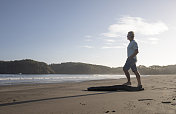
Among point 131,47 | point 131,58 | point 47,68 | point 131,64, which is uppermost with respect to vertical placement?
point 47,68

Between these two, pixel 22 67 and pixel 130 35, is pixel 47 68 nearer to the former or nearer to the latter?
pixel 22 67

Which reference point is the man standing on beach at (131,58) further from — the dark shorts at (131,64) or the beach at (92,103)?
the beach at (92,103)

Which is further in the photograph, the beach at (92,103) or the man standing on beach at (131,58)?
the man standing on beach at (131,58)

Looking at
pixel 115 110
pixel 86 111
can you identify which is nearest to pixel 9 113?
pixel 86 111

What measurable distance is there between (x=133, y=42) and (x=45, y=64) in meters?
93.4

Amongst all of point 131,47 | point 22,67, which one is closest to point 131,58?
point 131,47

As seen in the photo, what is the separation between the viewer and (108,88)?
589cm

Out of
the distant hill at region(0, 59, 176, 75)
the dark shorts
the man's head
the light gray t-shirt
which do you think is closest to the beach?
the dark shorts

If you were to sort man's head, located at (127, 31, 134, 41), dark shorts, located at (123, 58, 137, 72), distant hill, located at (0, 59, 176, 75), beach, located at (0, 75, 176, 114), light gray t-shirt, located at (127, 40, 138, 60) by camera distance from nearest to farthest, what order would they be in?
beach, located at (0, 75, 176, 114) → dark shorts, located at (123, 58, 137, 72) → light gray t-shirt, located at (127, 40, 138, 60) → man's head, located at (127, 31, 134, 41) → distant hill, located at (0, 59, 176, 75)

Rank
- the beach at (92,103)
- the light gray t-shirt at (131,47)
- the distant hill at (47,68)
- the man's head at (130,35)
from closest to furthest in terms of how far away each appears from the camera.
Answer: the beach at (92,103)
the light gray t-shirt at (131,47)
the man's head at (130,35)
the distant hill at (47,68)

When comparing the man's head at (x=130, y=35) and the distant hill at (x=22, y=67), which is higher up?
the distant hill at (x=22, y=67)

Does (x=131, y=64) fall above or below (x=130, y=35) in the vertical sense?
below

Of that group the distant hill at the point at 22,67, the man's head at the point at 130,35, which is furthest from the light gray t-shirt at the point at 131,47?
the distant hill at the point at 22,67

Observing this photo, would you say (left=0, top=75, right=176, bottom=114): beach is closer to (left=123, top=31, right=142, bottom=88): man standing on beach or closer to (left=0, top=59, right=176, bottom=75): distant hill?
(left=123, top=31, right=142, bottom=88): man standing on beach
